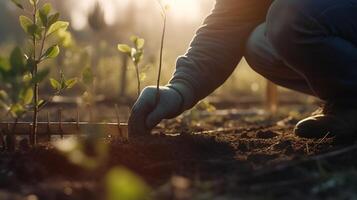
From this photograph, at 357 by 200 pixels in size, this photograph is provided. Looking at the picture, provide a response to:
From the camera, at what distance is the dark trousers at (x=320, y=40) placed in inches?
101

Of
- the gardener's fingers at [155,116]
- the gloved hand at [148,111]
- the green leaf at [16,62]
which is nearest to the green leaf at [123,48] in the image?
the gloved hand at [148,111]

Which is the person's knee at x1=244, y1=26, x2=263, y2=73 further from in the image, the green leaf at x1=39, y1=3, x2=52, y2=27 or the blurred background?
the blurred background

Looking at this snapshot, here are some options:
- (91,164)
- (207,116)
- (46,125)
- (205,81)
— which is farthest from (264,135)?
(207,116)

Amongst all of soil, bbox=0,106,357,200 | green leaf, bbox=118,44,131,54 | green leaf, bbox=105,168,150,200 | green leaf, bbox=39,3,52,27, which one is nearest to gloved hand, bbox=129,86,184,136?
soil, bbox=0,106,357,200

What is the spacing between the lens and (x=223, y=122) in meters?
4.66

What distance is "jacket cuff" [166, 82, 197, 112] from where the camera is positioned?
289 centimetres

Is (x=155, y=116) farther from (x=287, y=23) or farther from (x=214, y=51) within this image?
(x=287, y=23)

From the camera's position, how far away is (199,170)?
190cm

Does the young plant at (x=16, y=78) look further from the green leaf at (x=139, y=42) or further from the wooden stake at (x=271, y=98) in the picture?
the wooden stake at (x=271, y=98)

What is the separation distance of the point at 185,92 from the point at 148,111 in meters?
0.25

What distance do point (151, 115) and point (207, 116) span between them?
8.11ft

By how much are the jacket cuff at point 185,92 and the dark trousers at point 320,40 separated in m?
0.47

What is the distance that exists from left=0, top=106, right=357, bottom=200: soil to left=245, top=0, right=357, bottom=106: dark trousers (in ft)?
0.91

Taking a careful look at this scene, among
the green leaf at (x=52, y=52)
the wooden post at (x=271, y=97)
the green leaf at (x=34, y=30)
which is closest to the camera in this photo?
the green leaf at (x=34, y=30)
